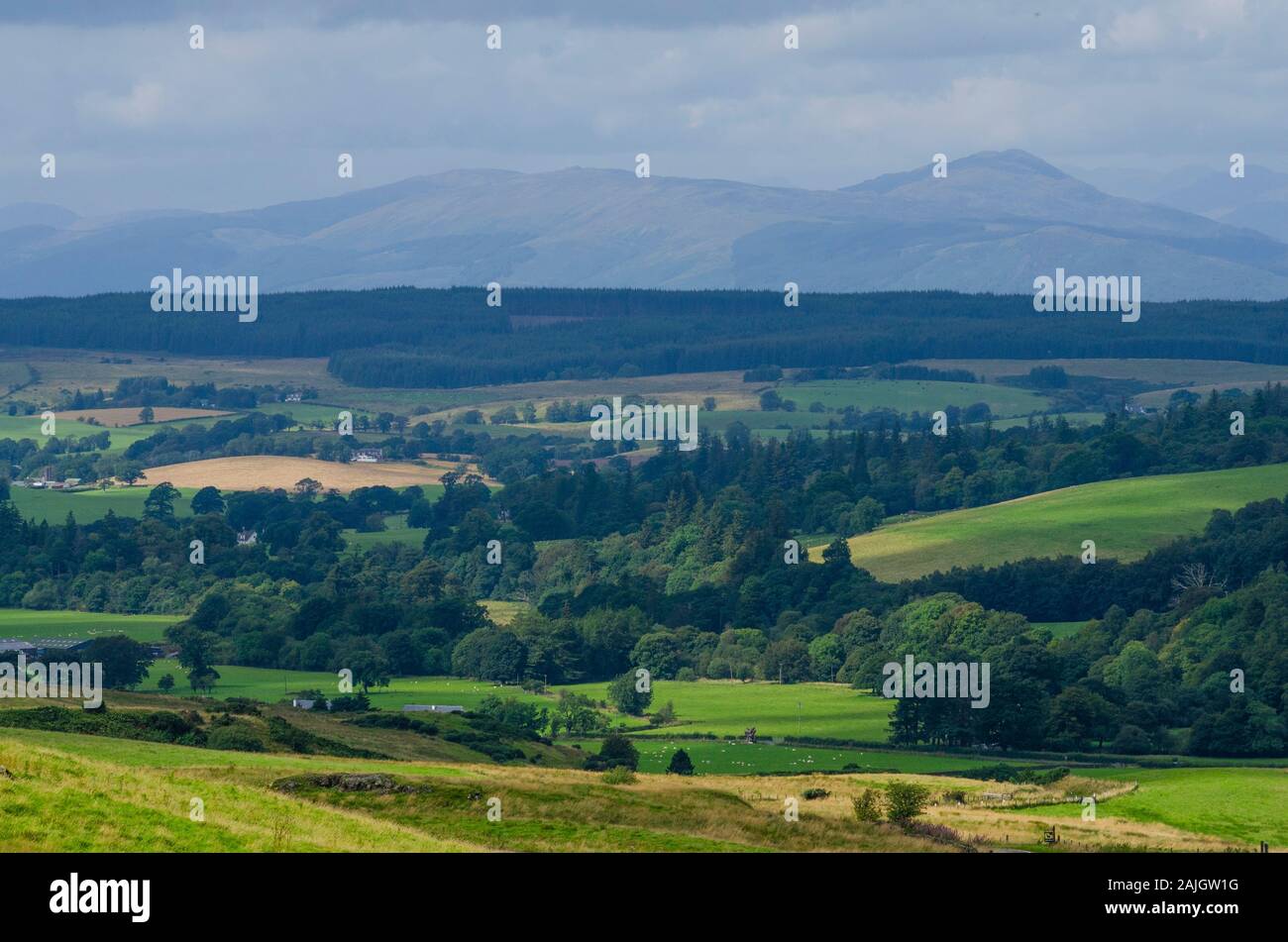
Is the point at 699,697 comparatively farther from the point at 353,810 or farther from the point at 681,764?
the point at 353,810
